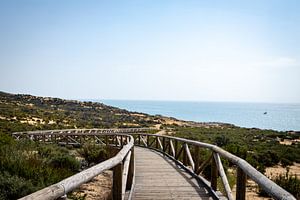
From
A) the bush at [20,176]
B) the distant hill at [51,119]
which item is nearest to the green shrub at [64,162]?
Answer: the bush at [20,176]

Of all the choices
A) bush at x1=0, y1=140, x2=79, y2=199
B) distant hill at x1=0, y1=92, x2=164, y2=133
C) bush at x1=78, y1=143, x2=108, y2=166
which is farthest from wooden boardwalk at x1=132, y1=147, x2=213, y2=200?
distant hill at x1=0, y1=92, x2=164, y2=133

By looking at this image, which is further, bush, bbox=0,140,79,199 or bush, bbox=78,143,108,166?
bush, bbox=78,143,108,166

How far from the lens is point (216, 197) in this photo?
6016 mm

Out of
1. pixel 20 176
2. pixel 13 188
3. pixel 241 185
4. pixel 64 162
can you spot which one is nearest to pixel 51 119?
pixel 64 162

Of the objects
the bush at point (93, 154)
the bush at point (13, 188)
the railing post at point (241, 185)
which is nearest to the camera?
the railing post at point (241, 185)

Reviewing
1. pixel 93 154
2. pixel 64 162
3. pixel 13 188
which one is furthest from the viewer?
pixel 93 154

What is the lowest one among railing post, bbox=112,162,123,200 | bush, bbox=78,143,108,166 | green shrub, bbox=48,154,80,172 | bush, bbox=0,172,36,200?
bush, bbox=78,143,108,166

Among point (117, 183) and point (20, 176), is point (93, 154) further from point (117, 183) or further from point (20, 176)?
point (117, 183)

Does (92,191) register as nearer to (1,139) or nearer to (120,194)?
(120,194)

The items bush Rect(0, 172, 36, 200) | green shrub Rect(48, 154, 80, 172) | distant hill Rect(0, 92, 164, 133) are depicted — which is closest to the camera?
bush Rect(0, 172, 36, 200)

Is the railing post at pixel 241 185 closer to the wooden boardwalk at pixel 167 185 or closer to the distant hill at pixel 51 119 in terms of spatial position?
the wooden boardwalk at pixel 167 185

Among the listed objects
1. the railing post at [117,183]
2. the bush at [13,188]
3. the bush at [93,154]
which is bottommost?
the bush at [93,154]

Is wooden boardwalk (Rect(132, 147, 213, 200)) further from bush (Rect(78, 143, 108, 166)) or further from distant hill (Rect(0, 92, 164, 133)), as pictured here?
distant hill (Rect(0, 92, 164, 133))

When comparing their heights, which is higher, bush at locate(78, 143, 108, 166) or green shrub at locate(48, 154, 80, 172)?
green shrub at locate(48, 154, 80, 172)
